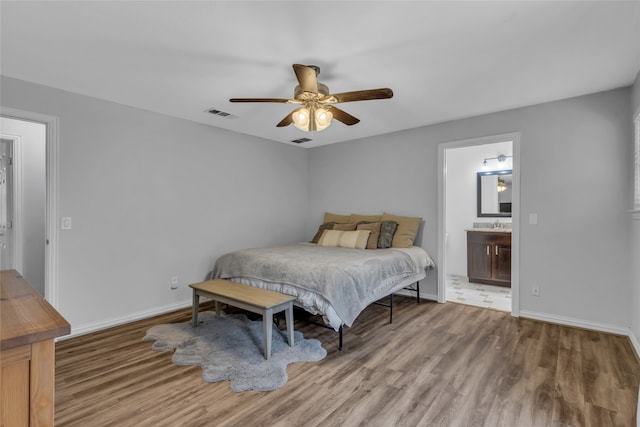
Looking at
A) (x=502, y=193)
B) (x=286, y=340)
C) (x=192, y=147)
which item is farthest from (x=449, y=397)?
(x=502, y=193)

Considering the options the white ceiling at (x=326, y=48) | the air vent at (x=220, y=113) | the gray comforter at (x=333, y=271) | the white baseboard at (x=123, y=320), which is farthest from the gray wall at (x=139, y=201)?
the gray comforter at (x=333, y=271)

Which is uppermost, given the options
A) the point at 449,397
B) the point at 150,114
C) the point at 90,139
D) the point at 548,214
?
the point at 150,114

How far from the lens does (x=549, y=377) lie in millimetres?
2316

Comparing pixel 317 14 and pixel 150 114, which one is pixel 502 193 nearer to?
pixel 317 14

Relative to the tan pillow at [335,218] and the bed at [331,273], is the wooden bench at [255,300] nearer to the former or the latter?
the bed at [331,273]

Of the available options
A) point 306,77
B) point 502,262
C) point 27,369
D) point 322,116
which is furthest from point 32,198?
point 502,262

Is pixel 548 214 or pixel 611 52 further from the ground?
pixel 611 52

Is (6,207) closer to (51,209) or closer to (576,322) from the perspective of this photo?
(51,209)

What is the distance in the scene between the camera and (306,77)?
2.24 meters

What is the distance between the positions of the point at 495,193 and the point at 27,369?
5878 millimetres

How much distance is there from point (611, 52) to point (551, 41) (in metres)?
0.58

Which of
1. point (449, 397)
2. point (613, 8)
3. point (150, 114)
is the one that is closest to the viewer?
point (613, 8)

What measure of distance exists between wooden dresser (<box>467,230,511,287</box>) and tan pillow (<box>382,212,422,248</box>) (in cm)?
142

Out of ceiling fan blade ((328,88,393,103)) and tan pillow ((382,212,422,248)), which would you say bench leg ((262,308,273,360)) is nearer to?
ceiling fan blade ((328,88,393,103))
